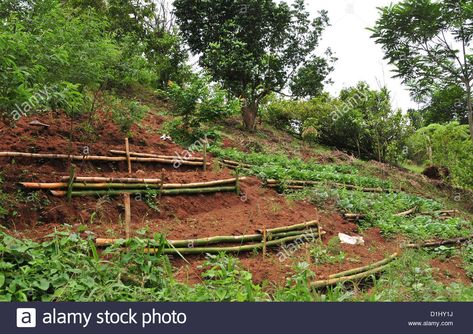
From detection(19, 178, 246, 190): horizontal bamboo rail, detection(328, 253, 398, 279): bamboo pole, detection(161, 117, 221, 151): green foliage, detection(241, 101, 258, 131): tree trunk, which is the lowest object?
detection(328, 253, 398, 279): bamboo pole

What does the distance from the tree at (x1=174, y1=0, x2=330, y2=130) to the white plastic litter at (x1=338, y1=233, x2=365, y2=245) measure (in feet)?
29.8

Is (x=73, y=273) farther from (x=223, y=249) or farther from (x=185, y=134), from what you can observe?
(x=185, y=134)

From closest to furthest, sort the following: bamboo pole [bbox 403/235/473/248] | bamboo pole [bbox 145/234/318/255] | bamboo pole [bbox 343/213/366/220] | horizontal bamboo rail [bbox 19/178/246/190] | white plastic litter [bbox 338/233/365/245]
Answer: bamboo pole [bbox 145/234/318/255] < horizontal bamboo rail [bbox 19/178/246/190] < white plastic litter [bbox 338/233/365/245] < bamboo pole [bbox 403/235/473/248] < bamboo pole [bbox 343/213/366/220]

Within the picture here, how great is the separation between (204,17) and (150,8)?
2.42 metres

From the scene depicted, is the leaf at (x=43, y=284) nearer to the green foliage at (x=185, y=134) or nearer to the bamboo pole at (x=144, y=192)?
the bamboo pole at (x=144, y=192)

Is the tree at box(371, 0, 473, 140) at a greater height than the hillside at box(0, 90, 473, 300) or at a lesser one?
greater

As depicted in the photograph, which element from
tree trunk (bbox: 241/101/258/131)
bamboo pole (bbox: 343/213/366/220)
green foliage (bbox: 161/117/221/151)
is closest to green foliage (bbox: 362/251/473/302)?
bamboo pole (bbox: 343/213/366/220)

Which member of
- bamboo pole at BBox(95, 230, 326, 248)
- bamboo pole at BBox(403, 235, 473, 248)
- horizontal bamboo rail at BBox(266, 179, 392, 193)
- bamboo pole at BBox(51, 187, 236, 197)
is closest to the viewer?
bamboo pole at BBox(95, 230, 326, 248)

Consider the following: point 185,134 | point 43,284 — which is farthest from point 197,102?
point 43,284

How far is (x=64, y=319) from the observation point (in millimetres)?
2959

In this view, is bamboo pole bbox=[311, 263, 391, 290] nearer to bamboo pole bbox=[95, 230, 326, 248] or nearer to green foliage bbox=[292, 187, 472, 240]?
bamboo pole bbox=[95, 230, 326, 248]

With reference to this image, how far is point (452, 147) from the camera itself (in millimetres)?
15148

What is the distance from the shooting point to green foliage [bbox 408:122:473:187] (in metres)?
13.8

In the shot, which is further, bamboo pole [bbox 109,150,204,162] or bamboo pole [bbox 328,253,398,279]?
bamboo pole [bbox 109,150,204,162]
